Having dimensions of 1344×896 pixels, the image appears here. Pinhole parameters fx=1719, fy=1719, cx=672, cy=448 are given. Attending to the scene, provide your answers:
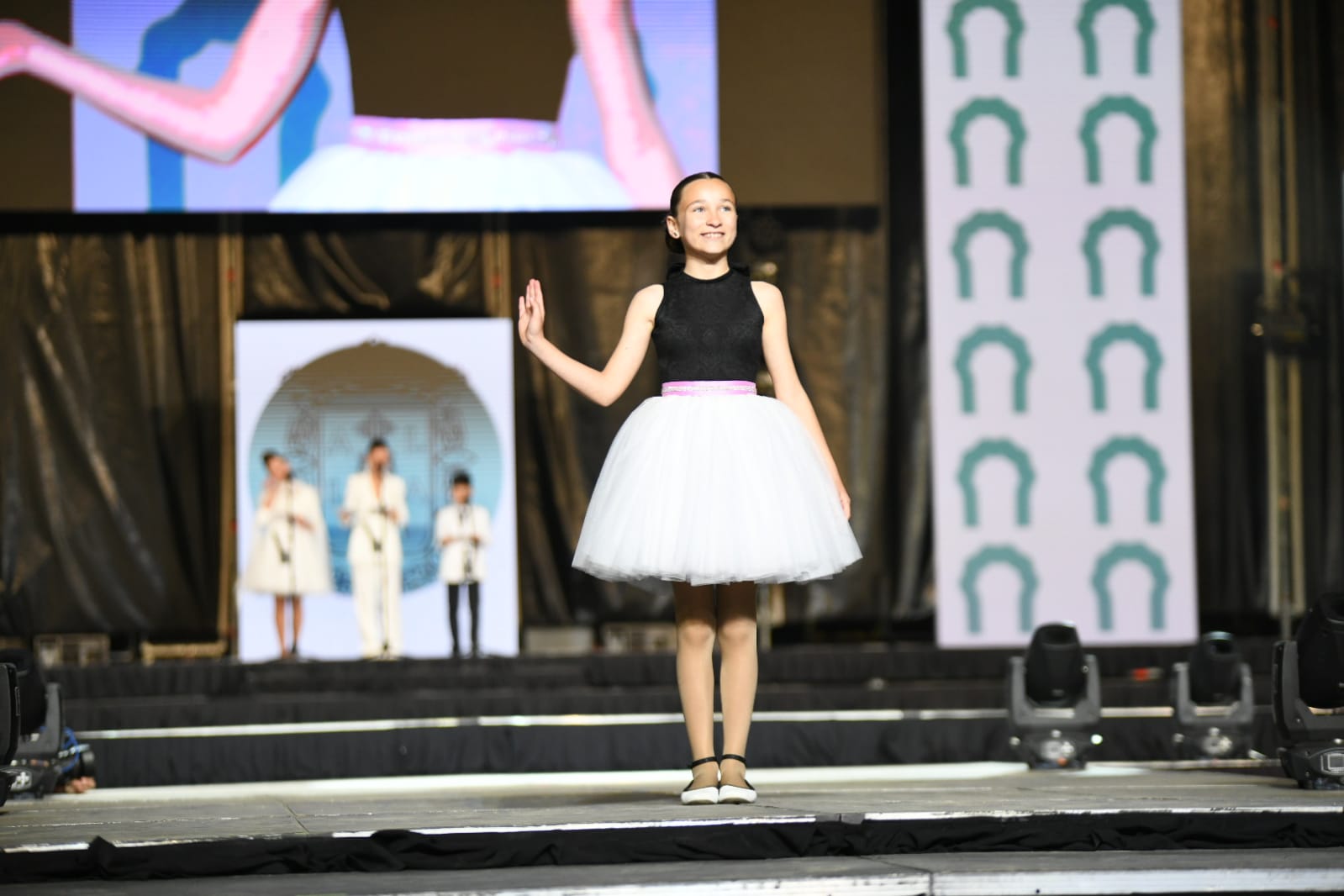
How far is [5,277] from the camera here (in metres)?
9.30

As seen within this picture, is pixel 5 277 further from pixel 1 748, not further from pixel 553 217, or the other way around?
pixel 1 748

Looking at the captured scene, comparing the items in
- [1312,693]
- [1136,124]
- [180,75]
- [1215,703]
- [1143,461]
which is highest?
[180,75]

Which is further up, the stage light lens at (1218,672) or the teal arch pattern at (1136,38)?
the teal arch pattern at (1136,38)

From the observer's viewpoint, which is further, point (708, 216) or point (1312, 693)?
point (1312, 693)

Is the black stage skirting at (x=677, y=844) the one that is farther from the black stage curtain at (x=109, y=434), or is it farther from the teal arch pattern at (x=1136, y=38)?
the black stage curtain at (x=109, y=434)

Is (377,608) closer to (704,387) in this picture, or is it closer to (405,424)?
(405,424)

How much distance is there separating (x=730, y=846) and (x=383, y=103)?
23.3 feet

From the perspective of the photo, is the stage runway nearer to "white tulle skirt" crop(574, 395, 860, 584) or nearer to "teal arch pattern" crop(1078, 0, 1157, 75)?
"white tulle skirt" crop(574, 395, 860, 584)

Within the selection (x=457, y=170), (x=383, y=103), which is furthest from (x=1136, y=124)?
(x=383, y=103)

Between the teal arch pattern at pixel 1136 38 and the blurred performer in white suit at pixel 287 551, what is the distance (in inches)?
186

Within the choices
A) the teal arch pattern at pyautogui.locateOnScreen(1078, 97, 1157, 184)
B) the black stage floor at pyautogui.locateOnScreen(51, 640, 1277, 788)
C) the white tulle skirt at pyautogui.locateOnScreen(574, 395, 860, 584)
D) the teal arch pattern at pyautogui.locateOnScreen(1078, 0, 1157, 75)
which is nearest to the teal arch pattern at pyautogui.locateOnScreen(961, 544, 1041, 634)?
the black stage floor at pyautogui.locateOnScreen(51, 640, 1277, 788)

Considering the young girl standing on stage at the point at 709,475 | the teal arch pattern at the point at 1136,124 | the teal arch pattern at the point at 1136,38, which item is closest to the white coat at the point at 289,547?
the teal arch pattern at the point at 1136,124

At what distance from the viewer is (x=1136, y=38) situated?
355 inches

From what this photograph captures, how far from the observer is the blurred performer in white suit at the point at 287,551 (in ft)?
29.8
